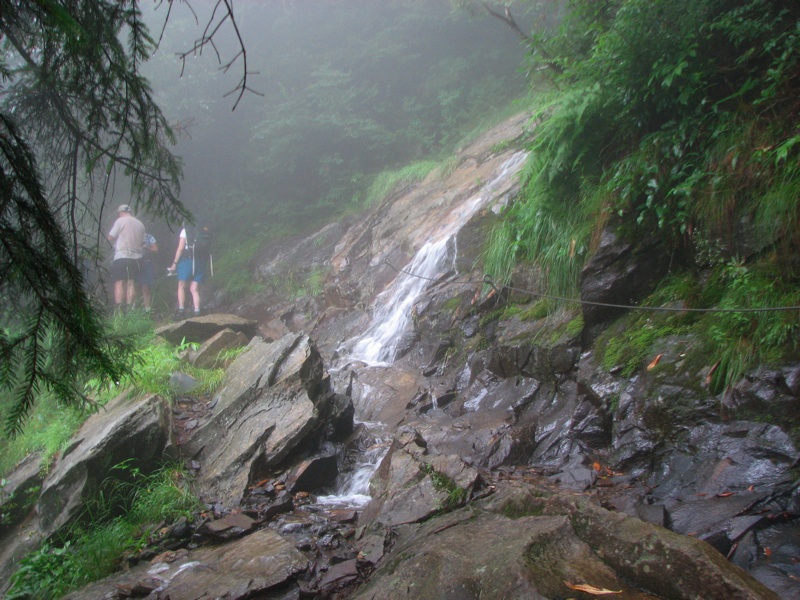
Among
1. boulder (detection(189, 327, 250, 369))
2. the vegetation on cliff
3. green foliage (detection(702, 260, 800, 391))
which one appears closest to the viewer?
green foliage (detection(702, 260, 800, 391))

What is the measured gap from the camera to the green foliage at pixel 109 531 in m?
3.85

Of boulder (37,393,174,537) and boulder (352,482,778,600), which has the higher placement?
boulder (37,393,174,537)

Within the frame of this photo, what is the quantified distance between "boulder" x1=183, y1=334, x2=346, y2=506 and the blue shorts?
6.38m

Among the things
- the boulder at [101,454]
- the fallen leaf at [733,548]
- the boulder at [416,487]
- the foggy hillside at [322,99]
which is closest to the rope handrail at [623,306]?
the fallen leaf at [733,548]

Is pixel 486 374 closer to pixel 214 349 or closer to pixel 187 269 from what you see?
pixel 214 349

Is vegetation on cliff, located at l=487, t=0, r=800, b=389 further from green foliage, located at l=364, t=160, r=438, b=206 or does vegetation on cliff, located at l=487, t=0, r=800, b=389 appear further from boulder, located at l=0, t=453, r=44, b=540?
green foliage, located at l=364, t=160, r=438, b=206

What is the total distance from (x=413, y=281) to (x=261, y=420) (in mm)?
4166

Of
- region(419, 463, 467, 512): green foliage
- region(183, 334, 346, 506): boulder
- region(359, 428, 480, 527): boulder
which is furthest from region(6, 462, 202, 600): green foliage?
region(419, 463, 467, 512): green foliage

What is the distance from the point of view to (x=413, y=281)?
877 cm

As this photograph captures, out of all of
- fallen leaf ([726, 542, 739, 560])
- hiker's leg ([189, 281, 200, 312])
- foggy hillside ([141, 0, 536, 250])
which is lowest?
fallen leaf ([726, 542, 739, 560])

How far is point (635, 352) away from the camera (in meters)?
4.24

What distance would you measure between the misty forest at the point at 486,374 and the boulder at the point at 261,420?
0.03 meters

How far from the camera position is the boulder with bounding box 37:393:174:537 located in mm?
4609

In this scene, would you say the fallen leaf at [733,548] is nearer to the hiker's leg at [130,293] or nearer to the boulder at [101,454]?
the boulder at [101,454]
